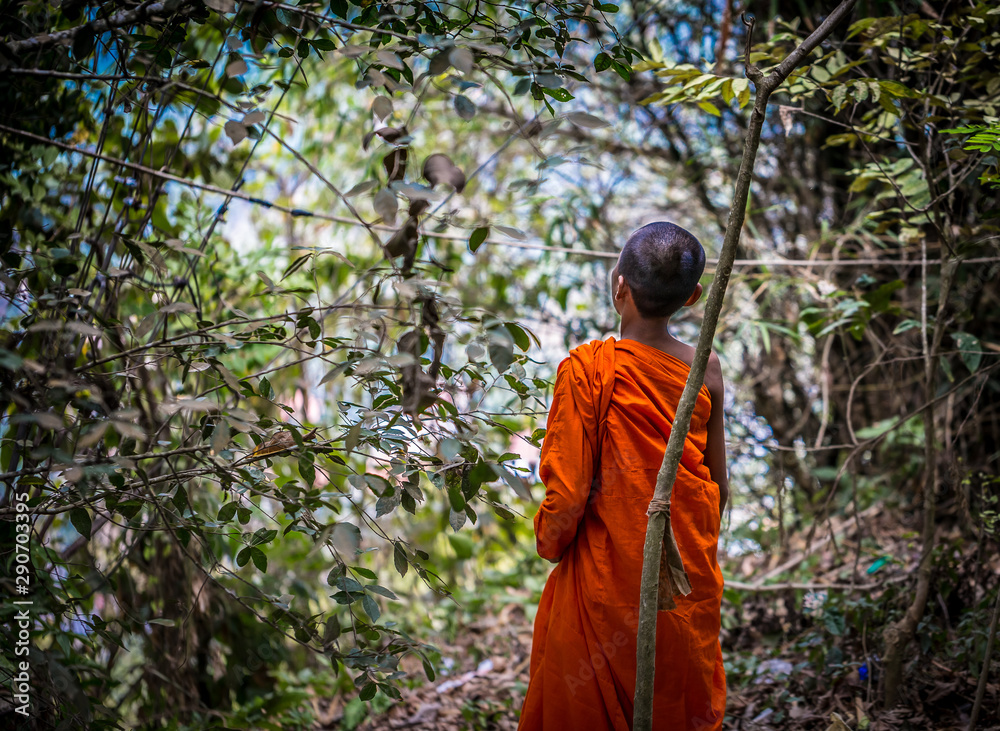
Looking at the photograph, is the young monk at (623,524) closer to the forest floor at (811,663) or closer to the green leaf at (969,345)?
the forest floor at (811,663)

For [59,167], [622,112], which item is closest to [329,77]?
[622,112]

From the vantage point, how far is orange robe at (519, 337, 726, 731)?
1.45 m

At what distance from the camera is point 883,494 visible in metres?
3.39

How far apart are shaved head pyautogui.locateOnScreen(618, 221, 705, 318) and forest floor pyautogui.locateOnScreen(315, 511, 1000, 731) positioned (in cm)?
118

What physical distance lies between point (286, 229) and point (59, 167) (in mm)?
2482

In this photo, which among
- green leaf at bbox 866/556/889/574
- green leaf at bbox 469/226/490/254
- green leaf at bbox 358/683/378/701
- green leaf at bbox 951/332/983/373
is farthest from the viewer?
green leaf at bbox 866/556/889/574

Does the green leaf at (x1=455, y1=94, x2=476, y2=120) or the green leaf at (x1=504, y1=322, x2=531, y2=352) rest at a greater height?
the green leaf at (x1=455, y1=94, x2=476, y2=120)

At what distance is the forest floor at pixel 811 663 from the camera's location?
207 centimetres

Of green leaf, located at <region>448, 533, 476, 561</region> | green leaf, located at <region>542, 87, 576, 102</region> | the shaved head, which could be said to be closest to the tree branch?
green leaf, located at <region>542, 87, 576, 102</region>

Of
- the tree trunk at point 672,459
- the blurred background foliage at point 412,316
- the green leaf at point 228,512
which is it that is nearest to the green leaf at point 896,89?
the blurred background foliage at point 412,316

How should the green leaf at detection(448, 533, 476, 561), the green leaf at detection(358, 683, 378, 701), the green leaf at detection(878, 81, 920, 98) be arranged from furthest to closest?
the green leaf at detection(448, 533, 476, 561) → the green leaf at detection(878, 81, 920, 98) → the green leaf at detection(358, 683, 378, 701)

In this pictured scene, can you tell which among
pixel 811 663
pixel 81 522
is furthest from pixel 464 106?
pixel 811 663

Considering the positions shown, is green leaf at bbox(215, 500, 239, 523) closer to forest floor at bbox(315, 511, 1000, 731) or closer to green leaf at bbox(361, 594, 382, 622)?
green leaf at bbox(361, 594, 382, 622)

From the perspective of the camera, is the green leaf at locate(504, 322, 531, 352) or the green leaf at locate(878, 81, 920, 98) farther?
the green leaf at locate(878, 81, 920, 98)
